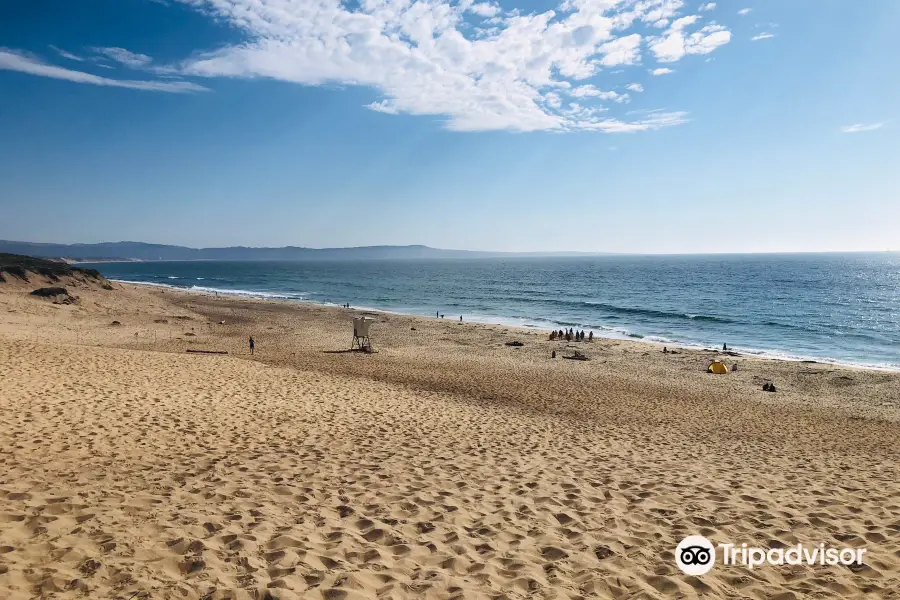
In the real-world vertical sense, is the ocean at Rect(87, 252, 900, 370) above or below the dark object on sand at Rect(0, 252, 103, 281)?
below

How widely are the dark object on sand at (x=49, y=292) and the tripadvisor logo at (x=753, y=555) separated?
48.9 metres

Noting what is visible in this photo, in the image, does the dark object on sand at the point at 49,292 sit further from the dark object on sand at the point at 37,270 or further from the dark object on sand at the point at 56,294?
the dark object on sand at the point at 37,270

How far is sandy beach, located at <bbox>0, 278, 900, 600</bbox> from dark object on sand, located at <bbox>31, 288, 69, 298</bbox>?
92.0ft

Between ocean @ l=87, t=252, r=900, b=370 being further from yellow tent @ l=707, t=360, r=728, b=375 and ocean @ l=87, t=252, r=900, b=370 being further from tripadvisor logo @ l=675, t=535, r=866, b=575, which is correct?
tripadvisor logo @ l=675, t=535, r=866, b=575

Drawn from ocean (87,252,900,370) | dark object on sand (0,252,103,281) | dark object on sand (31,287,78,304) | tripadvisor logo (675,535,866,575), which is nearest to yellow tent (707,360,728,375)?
ocean (87,252,900,370)

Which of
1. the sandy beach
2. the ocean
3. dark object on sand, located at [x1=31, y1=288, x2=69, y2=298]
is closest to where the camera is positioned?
the sandy beach

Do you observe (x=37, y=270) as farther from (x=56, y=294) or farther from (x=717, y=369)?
(x=717, y=369)

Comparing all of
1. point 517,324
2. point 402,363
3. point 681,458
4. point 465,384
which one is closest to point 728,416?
point 681,458

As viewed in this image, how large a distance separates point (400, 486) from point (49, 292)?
45555 mm

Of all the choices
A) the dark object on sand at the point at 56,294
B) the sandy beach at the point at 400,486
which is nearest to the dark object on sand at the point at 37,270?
the dark object on sand at the point at 56,294

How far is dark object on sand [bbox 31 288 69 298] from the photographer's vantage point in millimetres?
39397

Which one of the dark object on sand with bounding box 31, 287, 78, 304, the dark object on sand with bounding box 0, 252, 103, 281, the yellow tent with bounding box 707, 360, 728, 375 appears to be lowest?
the yellow tent with bounding box 707, 360, 728, 375

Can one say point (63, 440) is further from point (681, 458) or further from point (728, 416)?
point (728, 416)

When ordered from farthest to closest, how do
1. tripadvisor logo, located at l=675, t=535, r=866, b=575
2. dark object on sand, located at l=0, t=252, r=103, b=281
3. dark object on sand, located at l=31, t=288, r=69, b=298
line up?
dark object on sand, located at l=0, t=252, r=103, b=281 < dark object on sand, located at l=31, t=288, r=69, b=298 < tripadvisor logo, located at l=675, t=535, r=866, b=575
